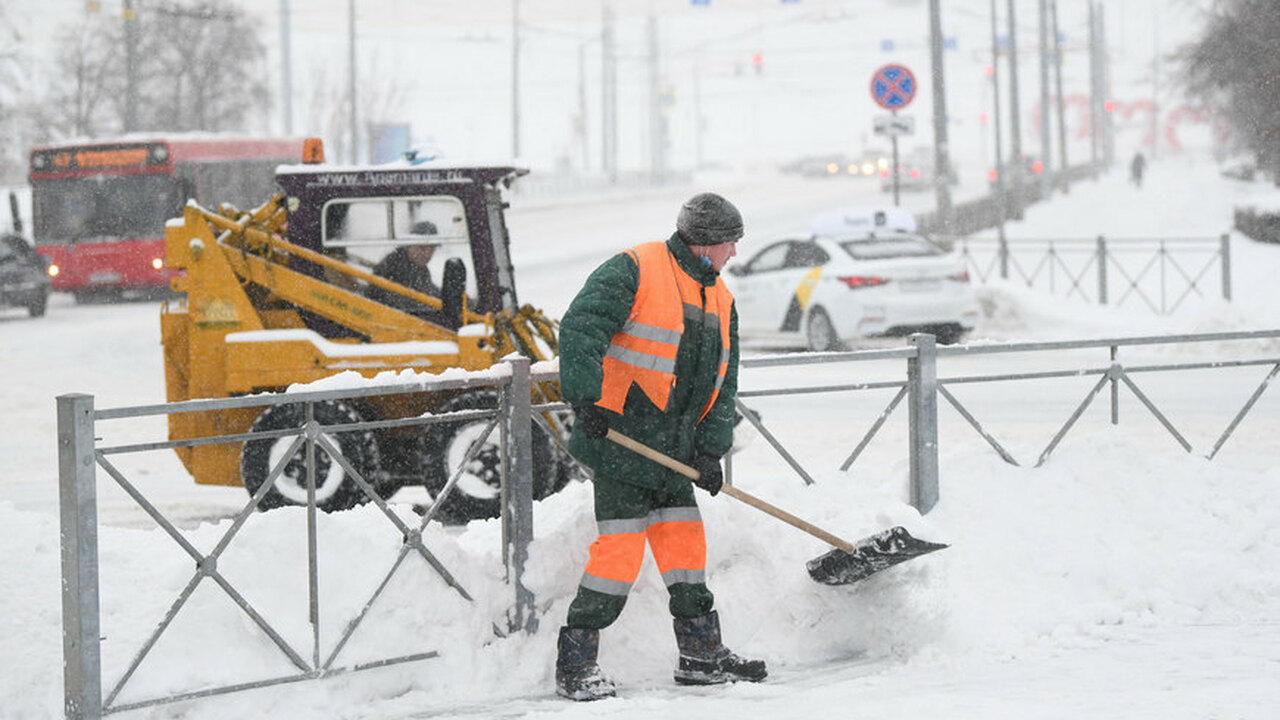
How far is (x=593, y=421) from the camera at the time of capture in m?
5.61

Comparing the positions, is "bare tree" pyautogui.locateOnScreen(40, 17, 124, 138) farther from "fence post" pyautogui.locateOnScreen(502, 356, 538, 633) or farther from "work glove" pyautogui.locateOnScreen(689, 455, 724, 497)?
"work glove" pyautogui.locateOnScreen(689, 455, 724, 497)

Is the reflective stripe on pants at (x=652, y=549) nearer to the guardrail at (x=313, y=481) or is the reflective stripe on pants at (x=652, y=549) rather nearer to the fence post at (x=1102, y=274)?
the guardrail at (x=313, y=481)

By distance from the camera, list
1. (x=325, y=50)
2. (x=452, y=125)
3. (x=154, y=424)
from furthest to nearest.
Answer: (x=452, y=125) < (x=325, y=50) < (x=154, y=424)

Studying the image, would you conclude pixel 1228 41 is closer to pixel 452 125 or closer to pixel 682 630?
pixel 682 630

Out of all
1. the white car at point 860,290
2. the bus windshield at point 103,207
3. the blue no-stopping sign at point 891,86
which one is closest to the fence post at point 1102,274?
the blue no-stopping sign at point 891,86

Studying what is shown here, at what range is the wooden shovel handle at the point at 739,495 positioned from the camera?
5695mm

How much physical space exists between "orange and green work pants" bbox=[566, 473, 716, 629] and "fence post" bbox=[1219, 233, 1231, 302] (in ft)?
52.3

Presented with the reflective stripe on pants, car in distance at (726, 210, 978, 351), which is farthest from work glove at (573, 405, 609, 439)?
car in distance at (726, 210, 978, 351)

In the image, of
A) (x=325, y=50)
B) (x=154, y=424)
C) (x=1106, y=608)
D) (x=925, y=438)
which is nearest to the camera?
(x=1106, y=608)

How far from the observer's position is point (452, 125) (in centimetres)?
10056

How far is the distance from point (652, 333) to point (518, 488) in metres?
0.80

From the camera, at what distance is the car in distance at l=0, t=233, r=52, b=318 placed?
24359mm

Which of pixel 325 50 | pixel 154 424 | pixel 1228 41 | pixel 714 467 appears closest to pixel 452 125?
pixel 325 50

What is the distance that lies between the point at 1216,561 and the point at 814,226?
12.5 metres
